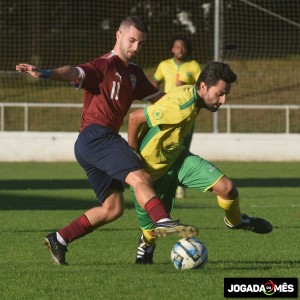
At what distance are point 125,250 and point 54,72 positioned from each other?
7.04 ft

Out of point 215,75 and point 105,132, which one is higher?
point 215,75

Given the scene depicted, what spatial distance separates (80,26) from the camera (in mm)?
32781

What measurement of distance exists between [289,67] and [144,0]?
525cm

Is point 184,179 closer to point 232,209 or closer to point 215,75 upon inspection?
point 232,209

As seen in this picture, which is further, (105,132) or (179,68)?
(179,68)

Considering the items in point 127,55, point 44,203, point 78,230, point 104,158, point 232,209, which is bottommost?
point 44,203

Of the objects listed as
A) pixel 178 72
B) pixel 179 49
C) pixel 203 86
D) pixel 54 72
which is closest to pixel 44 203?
pixel 178 72

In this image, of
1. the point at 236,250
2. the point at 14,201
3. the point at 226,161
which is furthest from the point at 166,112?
the point at 226,161

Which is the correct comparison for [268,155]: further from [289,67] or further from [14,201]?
[14,201]

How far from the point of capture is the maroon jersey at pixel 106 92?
26.3ft

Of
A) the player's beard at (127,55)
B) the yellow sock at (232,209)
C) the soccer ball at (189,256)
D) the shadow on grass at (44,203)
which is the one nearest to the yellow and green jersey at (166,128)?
the player's beard at (127,55)

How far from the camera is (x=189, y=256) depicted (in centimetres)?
761

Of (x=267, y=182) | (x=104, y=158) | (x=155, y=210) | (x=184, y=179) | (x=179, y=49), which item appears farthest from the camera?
(x=267, y=182)

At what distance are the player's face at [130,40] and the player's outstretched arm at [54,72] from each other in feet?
1.51
